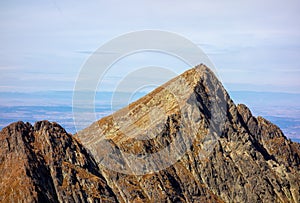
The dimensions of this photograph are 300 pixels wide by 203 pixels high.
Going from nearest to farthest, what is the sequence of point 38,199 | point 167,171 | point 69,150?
1. point 38,199
2. point 69,150
3. point 167,171

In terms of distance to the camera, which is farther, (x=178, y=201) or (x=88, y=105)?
(x=88, y=105)

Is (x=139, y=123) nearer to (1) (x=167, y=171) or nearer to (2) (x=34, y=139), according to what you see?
(1) (x=167, y=171)

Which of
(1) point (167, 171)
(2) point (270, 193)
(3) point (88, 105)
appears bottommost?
(2) point (270, 193)

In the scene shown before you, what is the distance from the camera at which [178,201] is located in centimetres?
18150

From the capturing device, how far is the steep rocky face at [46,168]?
159 metres

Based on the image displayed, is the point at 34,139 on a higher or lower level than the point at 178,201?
higher

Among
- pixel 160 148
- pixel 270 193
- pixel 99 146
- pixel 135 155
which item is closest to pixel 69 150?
pixel 99 146

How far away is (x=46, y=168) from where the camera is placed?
169750 millimetres

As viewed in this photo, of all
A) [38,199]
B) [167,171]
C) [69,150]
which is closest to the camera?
[38,199]

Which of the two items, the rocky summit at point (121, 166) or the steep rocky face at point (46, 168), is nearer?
the steep rocky face at point (46, 168)

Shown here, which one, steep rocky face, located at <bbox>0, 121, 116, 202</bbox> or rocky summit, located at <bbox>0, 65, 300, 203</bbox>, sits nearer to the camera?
steep rocky face, located at <bbox>0, 121, 116, 202</bbox>

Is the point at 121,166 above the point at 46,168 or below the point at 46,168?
below

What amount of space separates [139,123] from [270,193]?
188 ft

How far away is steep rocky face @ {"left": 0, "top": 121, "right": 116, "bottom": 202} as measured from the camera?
159m
